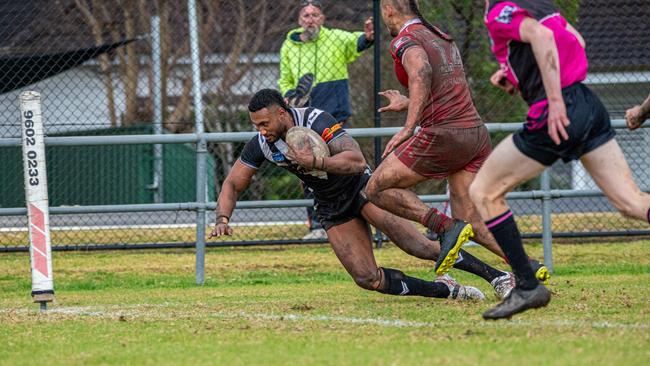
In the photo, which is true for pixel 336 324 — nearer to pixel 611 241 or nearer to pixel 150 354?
pixel 150 354

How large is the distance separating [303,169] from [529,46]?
2.13m

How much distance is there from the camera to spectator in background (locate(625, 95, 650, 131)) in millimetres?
6051

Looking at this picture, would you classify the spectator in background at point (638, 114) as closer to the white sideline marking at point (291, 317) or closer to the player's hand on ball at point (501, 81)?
the player's hand on ball at point (501, 81)

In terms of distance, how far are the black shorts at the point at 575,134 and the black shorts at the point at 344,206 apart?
208 centimetres

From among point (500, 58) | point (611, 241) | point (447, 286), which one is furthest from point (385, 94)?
point (611, 241)

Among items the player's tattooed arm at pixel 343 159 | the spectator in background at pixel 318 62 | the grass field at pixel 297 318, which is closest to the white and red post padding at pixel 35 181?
the grass field at pixel 297 318

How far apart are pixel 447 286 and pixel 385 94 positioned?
1361 mm

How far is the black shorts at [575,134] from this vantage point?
5520mm

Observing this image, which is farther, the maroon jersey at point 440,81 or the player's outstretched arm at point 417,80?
the maroon jersey at point 440,81

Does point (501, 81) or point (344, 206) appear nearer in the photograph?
point (501, 81)

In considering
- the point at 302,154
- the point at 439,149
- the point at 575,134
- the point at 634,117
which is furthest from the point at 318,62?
the point at 575,134

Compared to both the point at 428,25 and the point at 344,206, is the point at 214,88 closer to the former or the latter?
the point at 344,206

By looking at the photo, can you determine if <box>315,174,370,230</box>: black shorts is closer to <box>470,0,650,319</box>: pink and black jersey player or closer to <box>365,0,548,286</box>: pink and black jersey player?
<box>365,0,548,286</box>: pink and black jersey player

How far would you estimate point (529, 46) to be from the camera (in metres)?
5.62
